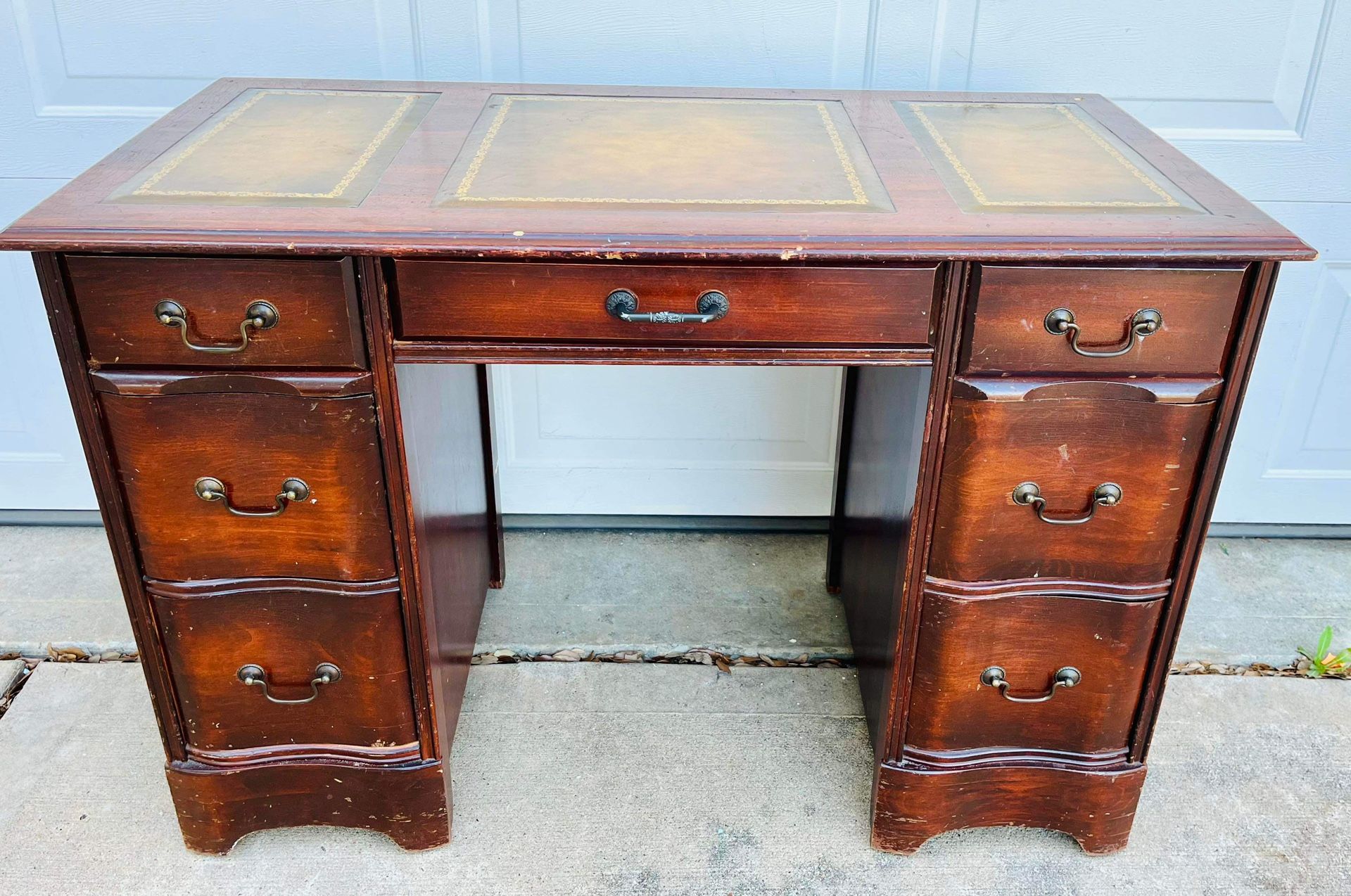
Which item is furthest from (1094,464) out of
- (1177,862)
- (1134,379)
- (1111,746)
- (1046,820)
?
(1177,862)

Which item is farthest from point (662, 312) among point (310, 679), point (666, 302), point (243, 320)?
→ point (310, 679)

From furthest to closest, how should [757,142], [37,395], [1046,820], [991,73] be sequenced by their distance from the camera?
1. [37,395]
2. [991,73]
3. [1046,820]
4. [757,142]

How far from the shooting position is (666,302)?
126 cm

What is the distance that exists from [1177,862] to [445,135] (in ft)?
5.28

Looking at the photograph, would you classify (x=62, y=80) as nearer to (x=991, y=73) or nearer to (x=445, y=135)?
(x=445, y=135)

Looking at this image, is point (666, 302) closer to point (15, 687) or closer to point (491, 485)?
point (491, 485)

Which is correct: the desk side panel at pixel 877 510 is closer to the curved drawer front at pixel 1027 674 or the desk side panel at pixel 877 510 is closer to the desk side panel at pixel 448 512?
the curved drawer front at pixel 1027 674

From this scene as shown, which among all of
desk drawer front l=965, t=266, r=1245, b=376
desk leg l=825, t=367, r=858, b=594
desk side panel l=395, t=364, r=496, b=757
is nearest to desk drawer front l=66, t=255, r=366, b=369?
desk side panel l=395, t=364, r=496, b=757

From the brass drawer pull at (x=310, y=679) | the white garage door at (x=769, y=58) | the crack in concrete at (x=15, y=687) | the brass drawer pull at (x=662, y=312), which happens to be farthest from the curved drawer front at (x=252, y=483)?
the white garage door at (x=769, y=58)

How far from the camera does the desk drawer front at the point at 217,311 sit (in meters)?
1.23

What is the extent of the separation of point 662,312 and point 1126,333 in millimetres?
567

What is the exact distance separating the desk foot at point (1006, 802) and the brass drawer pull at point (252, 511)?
96cm

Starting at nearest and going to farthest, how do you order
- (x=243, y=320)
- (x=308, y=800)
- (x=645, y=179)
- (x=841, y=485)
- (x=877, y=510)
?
(x=243, y=320) < (x=645, y=179) < (x=308, y=800) < (x=877, y=510) < (x=841, y=485)

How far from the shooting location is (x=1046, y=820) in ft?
5.47
